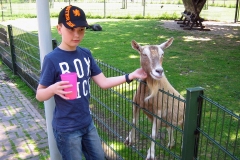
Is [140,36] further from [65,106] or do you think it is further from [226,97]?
[65,106]

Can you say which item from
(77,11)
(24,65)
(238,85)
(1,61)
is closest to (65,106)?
(77,11)

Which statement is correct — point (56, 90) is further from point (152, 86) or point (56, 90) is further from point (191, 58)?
point (191, 58)

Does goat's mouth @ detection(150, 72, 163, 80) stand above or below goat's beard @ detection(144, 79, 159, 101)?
above

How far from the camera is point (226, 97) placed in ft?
20.1

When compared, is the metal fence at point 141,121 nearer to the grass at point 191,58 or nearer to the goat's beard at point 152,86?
the goat's beard at point 152,86

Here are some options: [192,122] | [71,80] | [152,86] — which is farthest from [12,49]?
[192,122]

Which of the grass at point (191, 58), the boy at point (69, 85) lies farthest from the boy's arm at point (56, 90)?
the grass at point (191, 58)

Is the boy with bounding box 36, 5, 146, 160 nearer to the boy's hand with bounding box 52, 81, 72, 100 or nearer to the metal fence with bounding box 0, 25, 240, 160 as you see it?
the boy's hand with bounding box 52, 81, 72, 100

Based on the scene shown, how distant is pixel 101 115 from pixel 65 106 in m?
2.01

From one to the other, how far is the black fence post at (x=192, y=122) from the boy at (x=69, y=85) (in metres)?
0.71

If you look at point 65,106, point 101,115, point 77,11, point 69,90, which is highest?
point 77,11

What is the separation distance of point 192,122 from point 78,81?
102 cm

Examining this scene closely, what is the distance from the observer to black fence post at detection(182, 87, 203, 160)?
2.07m

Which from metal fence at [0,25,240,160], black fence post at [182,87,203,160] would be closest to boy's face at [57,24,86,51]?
metal fence at [0,25,240,160]
